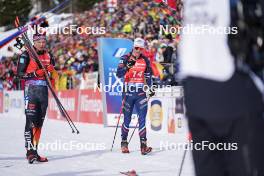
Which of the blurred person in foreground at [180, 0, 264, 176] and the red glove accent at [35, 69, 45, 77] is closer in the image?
the blurred person in foreground at [180, 0, 264, 176]

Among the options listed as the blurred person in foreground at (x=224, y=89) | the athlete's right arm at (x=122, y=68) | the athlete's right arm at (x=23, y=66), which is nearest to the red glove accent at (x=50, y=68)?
the athlete's right arm at (x=23, y=66)

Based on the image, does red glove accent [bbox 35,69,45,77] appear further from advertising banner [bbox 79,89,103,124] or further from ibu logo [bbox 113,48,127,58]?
advertising banner [bbox 79,89,103,124]

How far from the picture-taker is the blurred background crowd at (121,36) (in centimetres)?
1628

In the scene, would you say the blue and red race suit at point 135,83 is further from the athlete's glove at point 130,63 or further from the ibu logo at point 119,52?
the ibu logo at point 119,52

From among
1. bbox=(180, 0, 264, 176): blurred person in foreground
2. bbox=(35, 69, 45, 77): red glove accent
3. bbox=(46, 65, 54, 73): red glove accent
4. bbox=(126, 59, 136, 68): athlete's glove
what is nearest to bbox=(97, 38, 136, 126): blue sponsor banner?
bbox=(126, 59, 136, 68): athlete's glove

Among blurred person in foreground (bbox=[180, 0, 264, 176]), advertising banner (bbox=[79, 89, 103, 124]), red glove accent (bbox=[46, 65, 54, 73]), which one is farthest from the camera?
advertising banner (bbox=[79, 89, 103, 124])

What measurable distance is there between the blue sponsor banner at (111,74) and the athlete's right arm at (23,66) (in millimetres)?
7839

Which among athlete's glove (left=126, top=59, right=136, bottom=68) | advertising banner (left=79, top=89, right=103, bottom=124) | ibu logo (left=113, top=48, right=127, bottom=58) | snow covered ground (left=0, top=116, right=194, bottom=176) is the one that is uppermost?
ibu logo (left=113, top=48, right=127, bottom=58)

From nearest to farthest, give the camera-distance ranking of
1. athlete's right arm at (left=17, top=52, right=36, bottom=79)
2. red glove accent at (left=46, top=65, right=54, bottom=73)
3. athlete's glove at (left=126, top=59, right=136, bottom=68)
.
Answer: athlete's right arm at (left=17, top=52, right=36, bottom=79)
red glove accent at (left=46, top=65, right=54, bottom=73)
athlete's glove at (left=126, top=59, right=136, bottom=68)

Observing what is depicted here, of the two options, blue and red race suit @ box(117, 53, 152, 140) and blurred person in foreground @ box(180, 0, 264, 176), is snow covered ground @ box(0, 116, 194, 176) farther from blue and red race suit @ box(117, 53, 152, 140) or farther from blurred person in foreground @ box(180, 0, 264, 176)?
blurred person in foreground @ box(180, 0, 264, 176)

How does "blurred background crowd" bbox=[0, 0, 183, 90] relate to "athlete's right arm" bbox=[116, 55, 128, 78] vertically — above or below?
above

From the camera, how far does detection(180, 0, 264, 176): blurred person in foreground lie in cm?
284

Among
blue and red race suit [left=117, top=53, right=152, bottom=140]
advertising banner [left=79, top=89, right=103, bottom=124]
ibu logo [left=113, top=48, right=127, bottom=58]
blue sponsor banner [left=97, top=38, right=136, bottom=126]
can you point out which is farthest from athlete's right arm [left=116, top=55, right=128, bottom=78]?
advertising banner [left=79, top=89, right=103, bottom=124]

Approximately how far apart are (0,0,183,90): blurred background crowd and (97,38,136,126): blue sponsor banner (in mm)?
919
